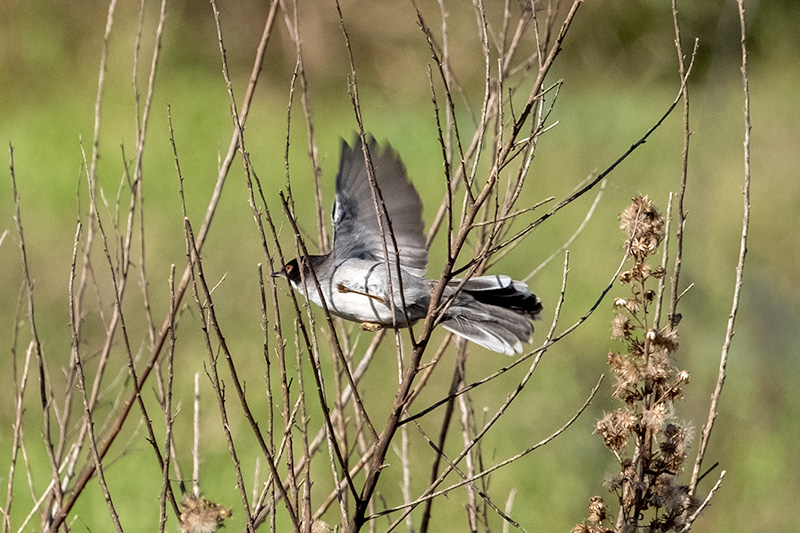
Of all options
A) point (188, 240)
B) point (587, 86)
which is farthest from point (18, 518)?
point (587, 86)

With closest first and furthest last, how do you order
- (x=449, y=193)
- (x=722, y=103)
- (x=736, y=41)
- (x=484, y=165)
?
(x=449, y=193) → (x=722, y=103) → (x=736, y=41) → (x=484, y=165)

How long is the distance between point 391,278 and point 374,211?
58 centimetres

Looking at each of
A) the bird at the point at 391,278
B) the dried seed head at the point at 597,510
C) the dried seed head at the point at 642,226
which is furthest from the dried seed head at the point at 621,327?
the bird at the point at 391,278

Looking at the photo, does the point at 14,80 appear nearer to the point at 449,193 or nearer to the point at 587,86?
the point at 587,86

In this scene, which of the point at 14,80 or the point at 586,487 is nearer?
the point at 586,487

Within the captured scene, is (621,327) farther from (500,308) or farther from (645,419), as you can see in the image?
(500,308)

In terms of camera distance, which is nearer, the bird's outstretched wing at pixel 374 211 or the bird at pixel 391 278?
the bird at pixel 391 278

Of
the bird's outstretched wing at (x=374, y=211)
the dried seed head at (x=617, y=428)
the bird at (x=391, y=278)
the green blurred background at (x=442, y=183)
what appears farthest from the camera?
the green blurred background at (x=442, y=183)

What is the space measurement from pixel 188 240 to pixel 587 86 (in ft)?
36.2

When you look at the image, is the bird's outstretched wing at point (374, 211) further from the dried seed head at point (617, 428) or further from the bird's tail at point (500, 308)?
the dried seed head at point (617, 428)

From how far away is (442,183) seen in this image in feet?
33.9

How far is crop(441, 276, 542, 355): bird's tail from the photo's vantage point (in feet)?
10.8

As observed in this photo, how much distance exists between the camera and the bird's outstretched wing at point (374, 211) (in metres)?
3.52

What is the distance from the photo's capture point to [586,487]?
20.6 feet
